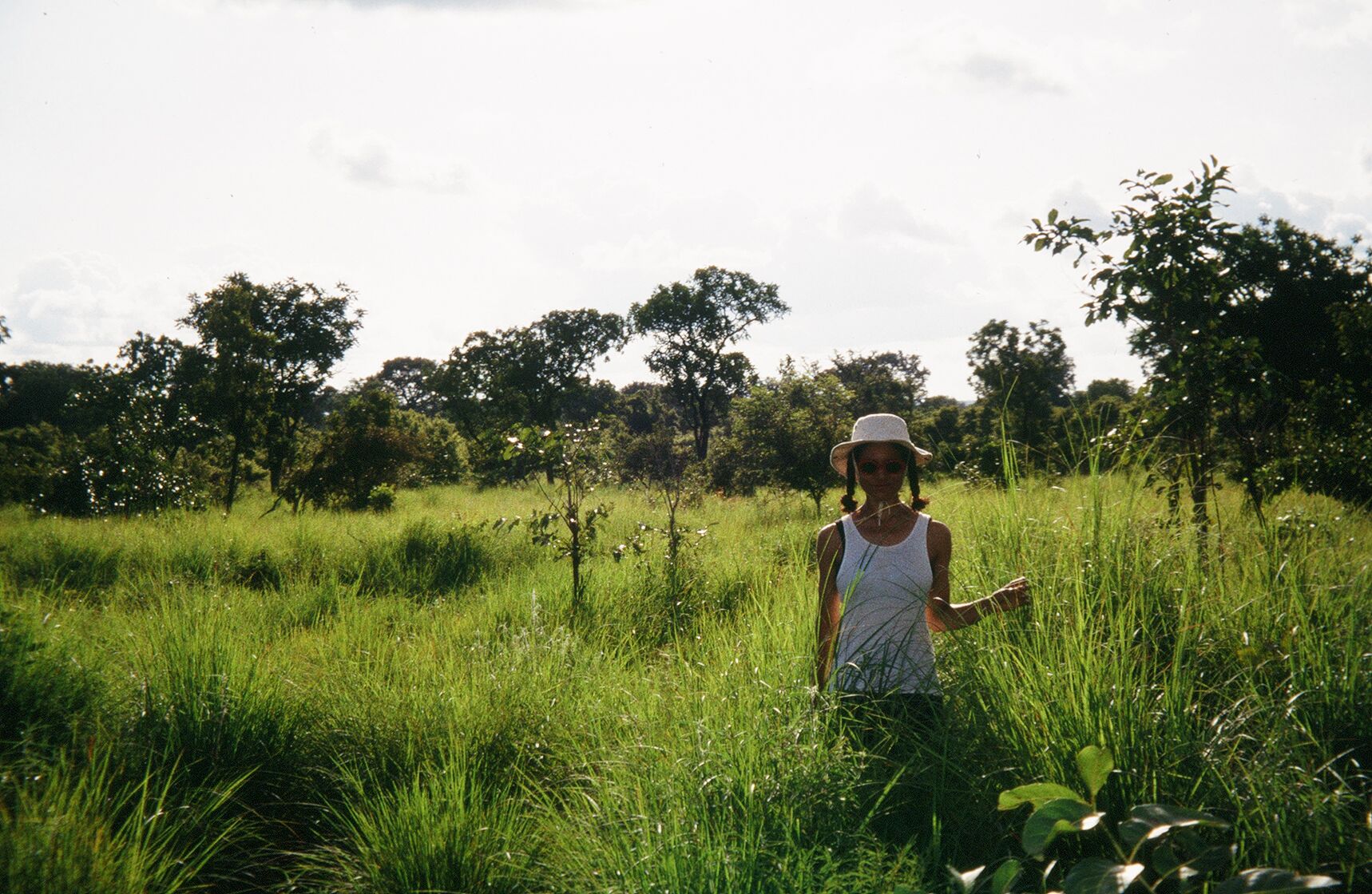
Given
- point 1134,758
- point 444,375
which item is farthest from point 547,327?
point 1134,758

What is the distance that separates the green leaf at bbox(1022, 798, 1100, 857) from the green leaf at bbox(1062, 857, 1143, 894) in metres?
0.05

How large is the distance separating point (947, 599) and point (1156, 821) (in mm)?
1760

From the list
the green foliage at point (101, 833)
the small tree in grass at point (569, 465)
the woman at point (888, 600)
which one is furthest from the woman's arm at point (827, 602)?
the small tree in grass at point (569, 465)

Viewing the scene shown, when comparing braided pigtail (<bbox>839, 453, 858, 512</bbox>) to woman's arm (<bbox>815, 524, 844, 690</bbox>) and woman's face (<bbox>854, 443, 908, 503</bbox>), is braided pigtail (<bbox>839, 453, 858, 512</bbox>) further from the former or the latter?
woman's arm (<bbox>815, 524, 844, 690</bbox>)

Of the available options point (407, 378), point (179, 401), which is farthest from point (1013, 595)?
point (407, 378)

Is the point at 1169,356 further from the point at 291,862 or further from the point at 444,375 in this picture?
the point at 444,375

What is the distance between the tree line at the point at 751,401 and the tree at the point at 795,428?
0.14ft

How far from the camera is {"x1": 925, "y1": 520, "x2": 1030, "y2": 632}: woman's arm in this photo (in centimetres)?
283

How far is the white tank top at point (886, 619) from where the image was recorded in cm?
299

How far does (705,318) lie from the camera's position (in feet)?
128

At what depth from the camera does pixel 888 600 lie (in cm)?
305

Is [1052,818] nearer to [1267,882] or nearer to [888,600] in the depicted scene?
[1267,882]

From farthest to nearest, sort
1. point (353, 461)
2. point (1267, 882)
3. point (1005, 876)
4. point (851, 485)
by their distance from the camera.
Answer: point (353, 461), point (851, 485), point (1005, 876), point (1267, 882)

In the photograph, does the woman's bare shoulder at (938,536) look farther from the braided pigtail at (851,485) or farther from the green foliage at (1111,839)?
the green foliage at (1111,839)
